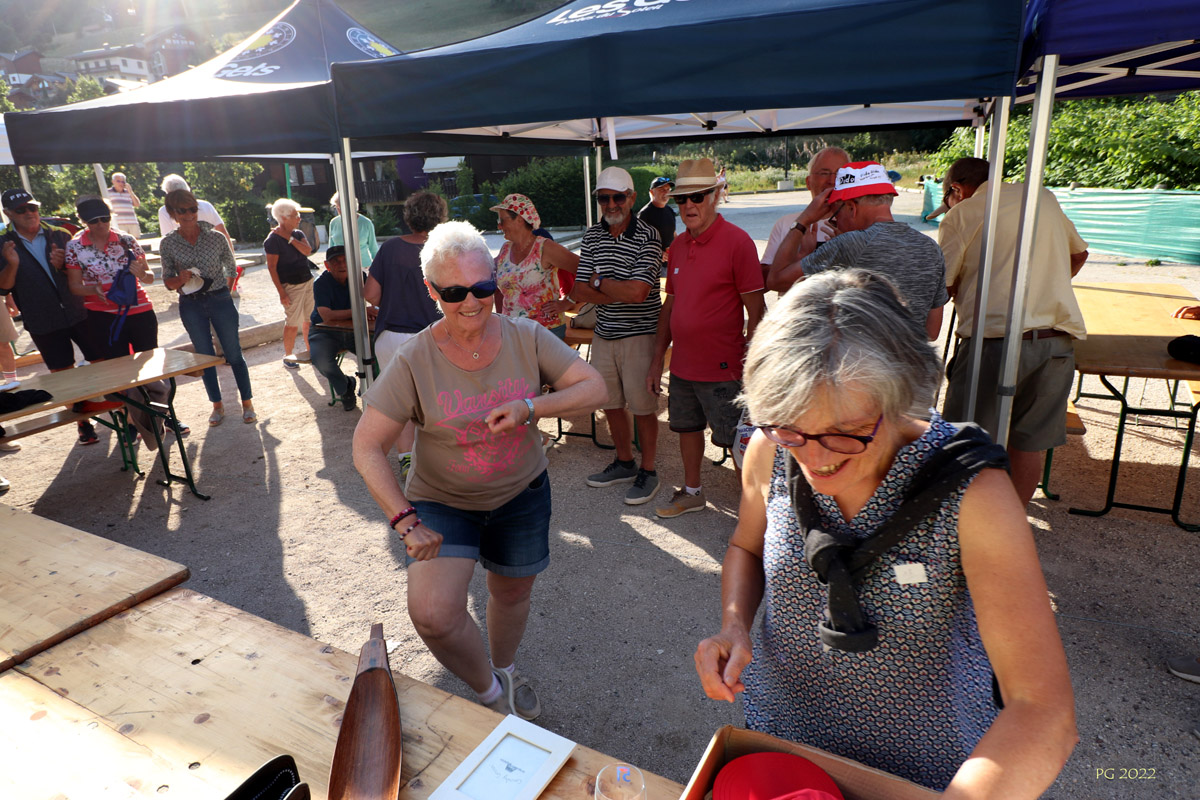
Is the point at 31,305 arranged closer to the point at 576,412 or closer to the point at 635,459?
the point at 635,459

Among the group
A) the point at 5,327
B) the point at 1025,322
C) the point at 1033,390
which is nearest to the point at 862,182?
the point at 1025,322

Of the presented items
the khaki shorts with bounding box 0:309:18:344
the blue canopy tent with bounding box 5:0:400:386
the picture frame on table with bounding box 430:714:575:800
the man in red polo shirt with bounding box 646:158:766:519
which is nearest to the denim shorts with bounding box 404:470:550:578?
the picture frame on table with bounding box 430:714:575:800

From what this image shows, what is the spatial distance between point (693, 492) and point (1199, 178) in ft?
43.1

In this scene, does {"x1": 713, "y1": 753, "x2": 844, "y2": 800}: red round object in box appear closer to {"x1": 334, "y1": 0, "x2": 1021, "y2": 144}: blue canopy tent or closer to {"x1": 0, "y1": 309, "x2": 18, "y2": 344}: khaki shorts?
{"x1": 334, "y1": 0, "x2": 1021, "y2": 144}: blue canopy tent

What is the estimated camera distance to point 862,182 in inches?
113

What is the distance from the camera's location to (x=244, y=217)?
22266mm

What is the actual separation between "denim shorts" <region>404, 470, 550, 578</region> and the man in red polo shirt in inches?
61.6

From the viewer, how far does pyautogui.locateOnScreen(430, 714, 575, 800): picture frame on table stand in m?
1.22

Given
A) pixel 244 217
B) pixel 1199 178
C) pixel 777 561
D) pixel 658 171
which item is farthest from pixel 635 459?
pixel 658 171

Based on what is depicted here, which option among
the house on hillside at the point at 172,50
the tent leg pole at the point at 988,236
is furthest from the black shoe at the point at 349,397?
the house on hillside at the point at 172,50

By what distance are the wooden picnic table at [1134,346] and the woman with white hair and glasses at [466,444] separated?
264 centimetres

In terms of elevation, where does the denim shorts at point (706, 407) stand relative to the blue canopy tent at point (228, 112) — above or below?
below

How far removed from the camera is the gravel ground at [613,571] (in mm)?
2410

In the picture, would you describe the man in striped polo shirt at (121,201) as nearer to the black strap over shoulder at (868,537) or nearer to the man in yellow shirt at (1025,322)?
the man in yellow shirt at (1025,322)
